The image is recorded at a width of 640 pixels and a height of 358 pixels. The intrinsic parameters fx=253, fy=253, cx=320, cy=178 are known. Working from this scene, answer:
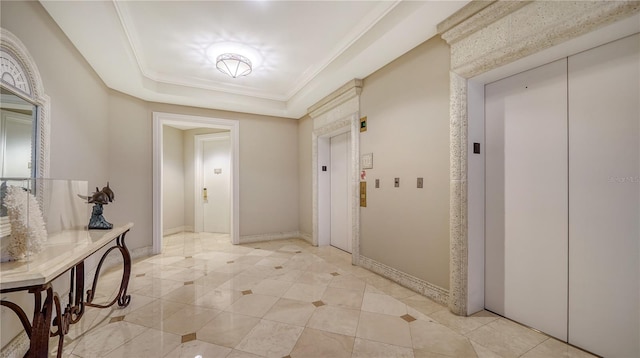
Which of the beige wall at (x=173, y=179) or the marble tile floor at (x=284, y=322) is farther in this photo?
the beige wall at (x=173, y=179)

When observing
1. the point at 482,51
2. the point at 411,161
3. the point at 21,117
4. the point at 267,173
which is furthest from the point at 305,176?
the point at 21,117

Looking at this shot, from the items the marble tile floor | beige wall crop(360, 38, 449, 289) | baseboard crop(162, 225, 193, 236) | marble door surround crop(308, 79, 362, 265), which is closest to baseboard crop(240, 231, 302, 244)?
marble door surround crop(308, 79, 362, 265)

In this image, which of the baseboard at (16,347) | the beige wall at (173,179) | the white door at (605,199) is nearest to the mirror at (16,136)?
the baseboard at (16,347)

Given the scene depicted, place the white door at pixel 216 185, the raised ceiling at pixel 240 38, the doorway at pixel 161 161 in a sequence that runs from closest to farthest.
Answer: the raised ceiling at pixel 240 38, the doorway at pixel 161 161, the white door at pixel 216 185

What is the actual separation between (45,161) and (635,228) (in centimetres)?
487

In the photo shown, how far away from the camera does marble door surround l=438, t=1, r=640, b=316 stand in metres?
1.75

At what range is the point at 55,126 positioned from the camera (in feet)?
8.56

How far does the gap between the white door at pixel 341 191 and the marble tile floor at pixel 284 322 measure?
1.19 meters

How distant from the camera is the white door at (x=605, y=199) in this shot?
5.79 feet

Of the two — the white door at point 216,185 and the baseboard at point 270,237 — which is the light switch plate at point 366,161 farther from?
the white door at point 216,185

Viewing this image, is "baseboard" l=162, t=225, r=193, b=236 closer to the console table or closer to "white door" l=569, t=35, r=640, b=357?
the console table

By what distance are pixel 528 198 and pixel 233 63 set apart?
3.86 metres

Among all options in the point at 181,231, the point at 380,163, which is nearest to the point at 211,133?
the point at 181,231

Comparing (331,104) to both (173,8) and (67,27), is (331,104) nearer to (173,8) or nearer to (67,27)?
(173,8)
